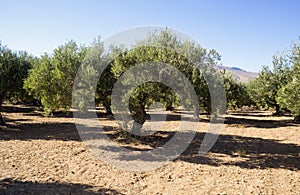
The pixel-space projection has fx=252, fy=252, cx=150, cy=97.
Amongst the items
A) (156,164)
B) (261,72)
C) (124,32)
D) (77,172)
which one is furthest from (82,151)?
(261,72)

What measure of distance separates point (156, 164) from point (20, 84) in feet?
49.9

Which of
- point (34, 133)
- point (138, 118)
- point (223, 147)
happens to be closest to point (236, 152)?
point (223, 147)

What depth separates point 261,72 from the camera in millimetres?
34625

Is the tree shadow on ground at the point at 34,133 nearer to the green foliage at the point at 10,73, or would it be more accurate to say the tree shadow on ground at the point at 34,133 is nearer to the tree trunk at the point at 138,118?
the green foliage at the point at 10,73

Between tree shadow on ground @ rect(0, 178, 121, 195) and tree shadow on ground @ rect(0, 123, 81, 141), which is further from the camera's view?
tree shadow on ground @ rect(0, 123, 81, 141)

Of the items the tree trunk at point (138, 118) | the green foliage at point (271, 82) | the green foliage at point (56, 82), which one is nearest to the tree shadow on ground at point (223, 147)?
the tree trunk at point (138, 118)

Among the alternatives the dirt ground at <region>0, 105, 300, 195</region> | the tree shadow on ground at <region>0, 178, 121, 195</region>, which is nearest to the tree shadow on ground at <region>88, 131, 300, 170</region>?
the dirt ground at <region>0, 105, 300, 195</region>

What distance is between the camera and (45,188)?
27.8ft

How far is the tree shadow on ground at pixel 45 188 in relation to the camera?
322 inches

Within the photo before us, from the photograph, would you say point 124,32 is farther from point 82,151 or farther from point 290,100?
point 290,100

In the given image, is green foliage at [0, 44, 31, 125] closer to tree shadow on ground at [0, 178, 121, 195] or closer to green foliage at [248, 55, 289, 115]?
tree shadow on ground at [0, 178, 121, 195]

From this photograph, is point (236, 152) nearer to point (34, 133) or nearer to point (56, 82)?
point (56, 82)

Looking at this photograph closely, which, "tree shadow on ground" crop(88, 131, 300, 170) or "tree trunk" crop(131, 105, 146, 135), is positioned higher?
"tree trunk" crop(131, 105, 146, 135)

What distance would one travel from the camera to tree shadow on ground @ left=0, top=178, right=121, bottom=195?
8.17 metres
